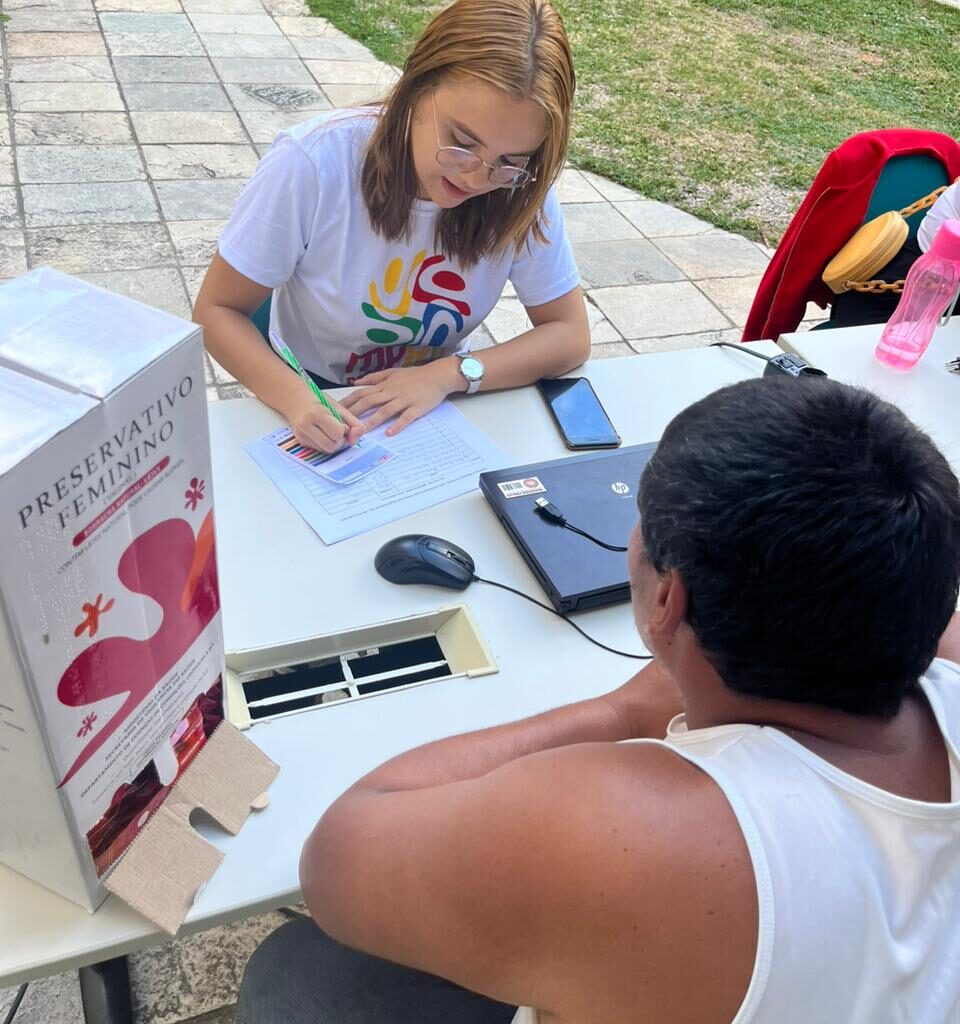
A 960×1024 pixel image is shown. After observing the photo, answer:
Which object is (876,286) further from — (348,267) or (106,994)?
(106,994)

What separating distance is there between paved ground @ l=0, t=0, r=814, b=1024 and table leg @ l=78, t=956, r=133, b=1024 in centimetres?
167

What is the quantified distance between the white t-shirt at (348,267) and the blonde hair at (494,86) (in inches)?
1.2

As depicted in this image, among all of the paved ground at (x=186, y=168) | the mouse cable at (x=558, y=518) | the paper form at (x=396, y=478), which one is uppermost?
the mouse cable at (x=558, y=518)

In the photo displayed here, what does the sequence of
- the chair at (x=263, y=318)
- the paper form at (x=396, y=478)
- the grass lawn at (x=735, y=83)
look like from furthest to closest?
the grass lawn at (x=735, y=83)
the chair at (x=263, y=318)
the paper form at (x=396, y=478)

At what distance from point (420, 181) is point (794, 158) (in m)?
3.92

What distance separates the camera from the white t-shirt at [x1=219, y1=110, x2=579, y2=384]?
143cm

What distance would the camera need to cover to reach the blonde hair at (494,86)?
1281 mm

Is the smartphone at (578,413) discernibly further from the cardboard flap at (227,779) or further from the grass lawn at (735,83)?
the grass lawn at (735,83)

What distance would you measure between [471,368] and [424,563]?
474mm

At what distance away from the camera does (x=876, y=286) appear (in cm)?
203

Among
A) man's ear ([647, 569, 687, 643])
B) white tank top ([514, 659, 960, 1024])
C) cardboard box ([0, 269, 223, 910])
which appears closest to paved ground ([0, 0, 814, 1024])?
cardboard box ([0, 269, 223, 910])

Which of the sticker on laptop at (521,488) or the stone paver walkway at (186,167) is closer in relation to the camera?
the sticker on laptop at (521,488)

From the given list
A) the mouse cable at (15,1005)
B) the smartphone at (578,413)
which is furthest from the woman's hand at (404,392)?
the mouse cable at (15,1005)

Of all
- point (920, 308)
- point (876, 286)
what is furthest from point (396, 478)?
point (876, 286)
